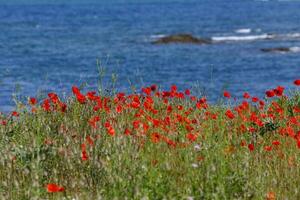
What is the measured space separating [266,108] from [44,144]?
14.6ft

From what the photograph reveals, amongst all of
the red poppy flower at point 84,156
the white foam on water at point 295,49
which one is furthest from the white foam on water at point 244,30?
the red poppy flower at point 84,156

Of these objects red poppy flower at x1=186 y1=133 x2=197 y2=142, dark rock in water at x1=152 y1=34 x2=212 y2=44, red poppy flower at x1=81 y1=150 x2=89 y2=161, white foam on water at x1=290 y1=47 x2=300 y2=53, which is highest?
red poppy flower at x1=81 y1=150 x2=89 y2=161

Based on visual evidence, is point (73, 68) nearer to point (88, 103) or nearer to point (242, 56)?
point (242, 56)

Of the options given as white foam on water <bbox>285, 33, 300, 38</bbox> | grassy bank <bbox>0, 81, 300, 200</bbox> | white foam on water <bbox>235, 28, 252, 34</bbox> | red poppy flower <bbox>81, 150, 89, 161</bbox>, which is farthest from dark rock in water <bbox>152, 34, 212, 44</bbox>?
red poppy flower <bbox>81, 150, 89, 161</bbox>

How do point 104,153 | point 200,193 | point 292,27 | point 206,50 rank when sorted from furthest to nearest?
point 292,27, point 206,50, point 104,153, point 200,193

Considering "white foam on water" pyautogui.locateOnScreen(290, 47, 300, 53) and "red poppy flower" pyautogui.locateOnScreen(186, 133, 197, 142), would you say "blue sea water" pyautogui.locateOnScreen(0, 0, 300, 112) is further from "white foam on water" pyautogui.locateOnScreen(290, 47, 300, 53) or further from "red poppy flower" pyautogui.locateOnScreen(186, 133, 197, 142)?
"red poppy flower" pyautogui.locateOnScreen(186, 133, 197, 142)

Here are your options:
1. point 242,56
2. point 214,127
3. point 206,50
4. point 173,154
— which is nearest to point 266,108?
point 214,127

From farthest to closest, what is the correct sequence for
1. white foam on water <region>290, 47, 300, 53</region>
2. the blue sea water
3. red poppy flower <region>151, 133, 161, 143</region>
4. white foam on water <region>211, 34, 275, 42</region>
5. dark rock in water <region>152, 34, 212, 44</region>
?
white foam on water <region>211, 34, 275, 42</region>, dark rock in water <region>152, 34, 212, 44</region>, white foam on water <region>290, 47, 300, 53</region>, the blue sea water, red poppy flower <region>151, 133, 161, 143</region>

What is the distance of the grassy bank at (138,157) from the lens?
7.31 meters

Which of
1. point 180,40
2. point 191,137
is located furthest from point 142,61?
point 191,137

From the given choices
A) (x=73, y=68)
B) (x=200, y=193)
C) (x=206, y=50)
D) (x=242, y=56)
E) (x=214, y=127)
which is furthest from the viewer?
(x=206, y=50)

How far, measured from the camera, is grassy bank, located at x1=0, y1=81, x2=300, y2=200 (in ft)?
24.0

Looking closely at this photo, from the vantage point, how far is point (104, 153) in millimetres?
8195

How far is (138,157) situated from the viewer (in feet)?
26.4
